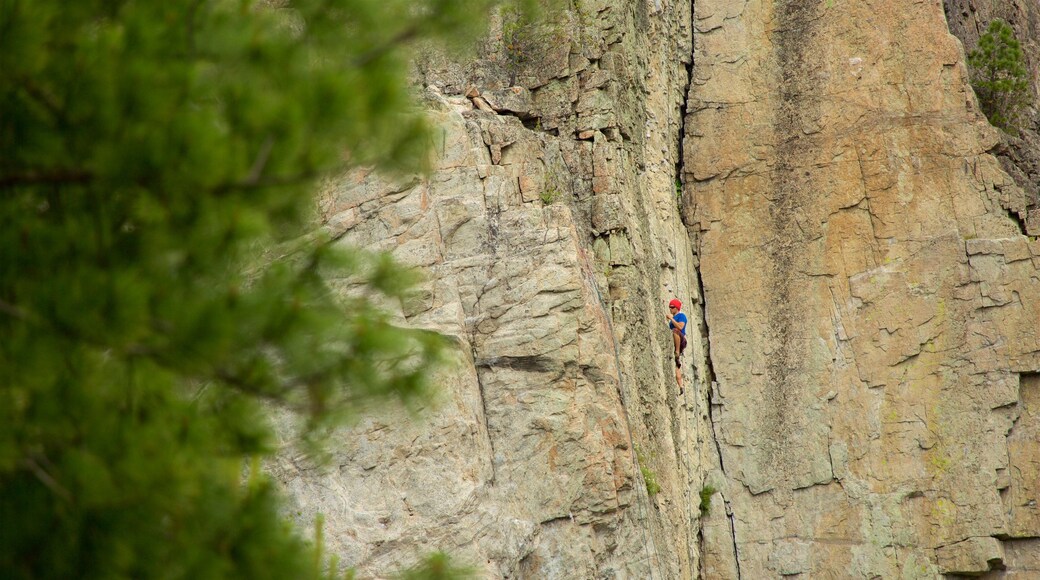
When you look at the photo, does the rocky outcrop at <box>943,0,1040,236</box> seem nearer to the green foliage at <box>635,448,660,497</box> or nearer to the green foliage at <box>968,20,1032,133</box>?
the green foliage at <box>968,20,1032,133</box>

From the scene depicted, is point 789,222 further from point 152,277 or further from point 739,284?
point 152,277

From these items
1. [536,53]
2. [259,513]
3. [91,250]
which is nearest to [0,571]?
[259,513]

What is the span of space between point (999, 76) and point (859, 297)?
18.0ft

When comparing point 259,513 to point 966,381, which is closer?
point 259,513

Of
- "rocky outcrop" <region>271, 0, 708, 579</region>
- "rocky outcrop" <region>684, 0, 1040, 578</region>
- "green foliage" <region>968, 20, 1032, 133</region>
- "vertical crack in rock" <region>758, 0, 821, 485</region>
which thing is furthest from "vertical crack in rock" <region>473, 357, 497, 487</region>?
"green foliage" <region>968, 20, 1032, 133</region>

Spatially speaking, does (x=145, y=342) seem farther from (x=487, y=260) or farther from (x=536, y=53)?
(x=536, y=53)

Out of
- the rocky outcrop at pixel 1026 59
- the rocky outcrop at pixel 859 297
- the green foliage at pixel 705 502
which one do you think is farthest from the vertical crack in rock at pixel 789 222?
the rocky outcrop at pixel 1026 59

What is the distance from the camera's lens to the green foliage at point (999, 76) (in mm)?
21109

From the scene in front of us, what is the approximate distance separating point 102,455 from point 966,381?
55.1ft

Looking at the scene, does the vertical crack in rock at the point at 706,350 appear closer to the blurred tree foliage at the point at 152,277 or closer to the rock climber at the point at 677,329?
the rock climber at the point at 677,329

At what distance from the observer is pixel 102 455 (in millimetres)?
5266

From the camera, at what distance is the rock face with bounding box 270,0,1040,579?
1365 cm

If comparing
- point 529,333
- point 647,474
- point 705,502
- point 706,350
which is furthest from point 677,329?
point 529,333

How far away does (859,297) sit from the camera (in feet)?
64.9
